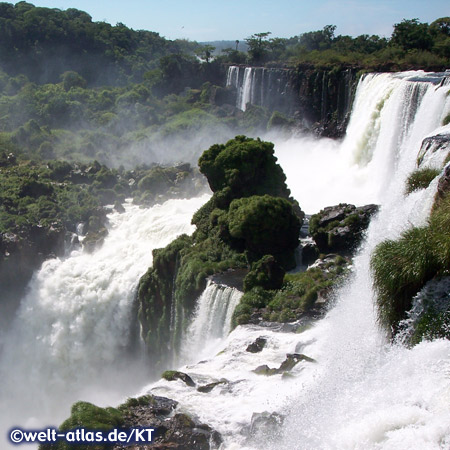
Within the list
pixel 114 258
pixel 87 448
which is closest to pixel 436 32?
pixel 114 258

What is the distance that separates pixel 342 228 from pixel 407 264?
484 inches

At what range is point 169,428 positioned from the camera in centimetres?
1369

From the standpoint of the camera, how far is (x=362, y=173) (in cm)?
3453

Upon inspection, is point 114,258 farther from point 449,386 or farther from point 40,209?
point 449,386

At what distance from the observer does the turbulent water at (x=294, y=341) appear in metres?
11.4

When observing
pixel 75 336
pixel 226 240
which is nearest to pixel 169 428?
pixel 226 240

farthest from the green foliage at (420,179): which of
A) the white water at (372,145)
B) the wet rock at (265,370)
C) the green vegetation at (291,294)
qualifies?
the white water at (372,145)

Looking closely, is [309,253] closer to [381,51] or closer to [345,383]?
[345,383]

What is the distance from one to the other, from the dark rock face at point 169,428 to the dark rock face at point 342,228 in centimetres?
1227

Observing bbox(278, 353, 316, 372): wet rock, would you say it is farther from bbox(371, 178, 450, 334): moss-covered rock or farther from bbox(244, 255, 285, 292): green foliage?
bbox(244, 255, 285, 292): green foliage

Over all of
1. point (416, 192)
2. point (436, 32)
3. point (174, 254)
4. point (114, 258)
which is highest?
point (436, 32)

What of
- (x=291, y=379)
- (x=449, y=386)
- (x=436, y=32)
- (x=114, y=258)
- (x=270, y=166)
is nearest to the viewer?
(x=449, y=386)

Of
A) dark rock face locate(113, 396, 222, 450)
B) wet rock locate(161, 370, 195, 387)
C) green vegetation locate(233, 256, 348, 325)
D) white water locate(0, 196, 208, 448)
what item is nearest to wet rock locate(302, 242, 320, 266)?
green vegetation locate(233, 256, 348, 325)

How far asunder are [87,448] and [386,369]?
650 centimetres
